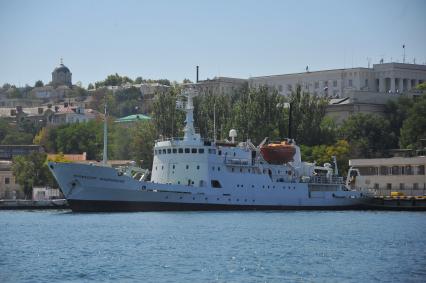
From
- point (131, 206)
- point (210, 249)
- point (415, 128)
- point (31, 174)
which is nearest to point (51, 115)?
point (31, 174)

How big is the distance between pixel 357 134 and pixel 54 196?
39.7m

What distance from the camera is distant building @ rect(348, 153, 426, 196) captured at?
99812 mm

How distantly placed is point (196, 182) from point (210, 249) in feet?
90.9

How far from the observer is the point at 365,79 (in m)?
158

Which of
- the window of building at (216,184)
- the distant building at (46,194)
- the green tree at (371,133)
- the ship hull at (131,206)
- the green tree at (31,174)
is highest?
the green tree at (371,133)

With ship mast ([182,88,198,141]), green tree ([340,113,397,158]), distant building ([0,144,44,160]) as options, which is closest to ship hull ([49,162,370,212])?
ship mast ([182,88,198,141])

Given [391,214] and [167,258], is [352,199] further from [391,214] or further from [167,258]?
[167,258]

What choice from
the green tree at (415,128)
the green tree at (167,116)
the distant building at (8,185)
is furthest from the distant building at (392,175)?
the distant building at (8,185)

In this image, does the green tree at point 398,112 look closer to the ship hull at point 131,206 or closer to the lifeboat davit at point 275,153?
the lifeboat davit at point 275,153

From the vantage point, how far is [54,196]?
10362 centimetres

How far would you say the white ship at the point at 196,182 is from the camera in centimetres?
7438

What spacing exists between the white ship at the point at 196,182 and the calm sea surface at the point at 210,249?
3.41 meters

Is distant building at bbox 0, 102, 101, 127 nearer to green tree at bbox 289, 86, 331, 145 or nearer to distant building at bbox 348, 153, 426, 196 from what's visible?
green tree at bbox 289, 86, 331, 145

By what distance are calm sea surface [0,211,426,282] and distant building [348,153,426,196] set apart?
97.6ft
